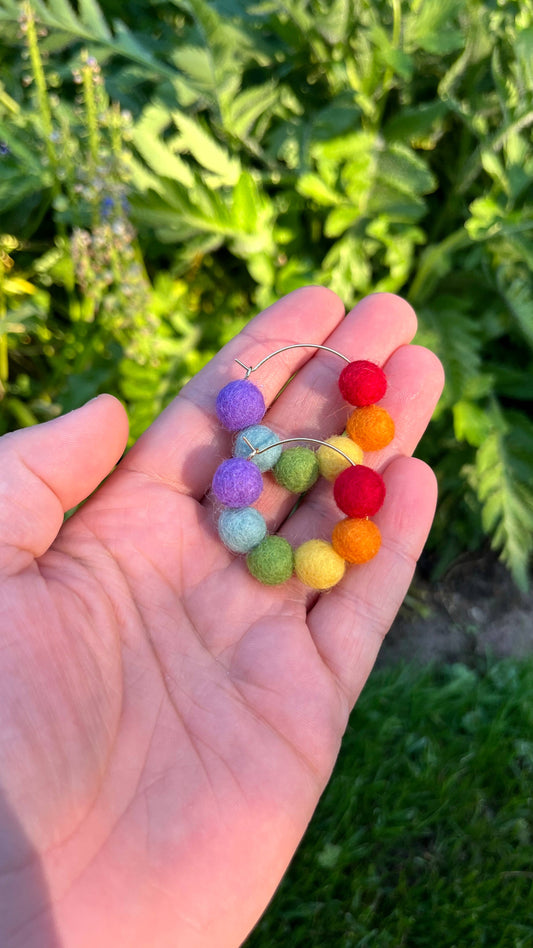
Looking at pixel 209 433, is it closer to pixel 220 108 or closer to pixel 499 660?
pixel 220 108

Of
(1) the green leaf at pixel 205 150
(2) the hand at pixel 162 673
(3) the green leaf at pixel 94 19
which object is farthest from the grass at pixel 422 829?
(3) the green leaf at pixel 94 19

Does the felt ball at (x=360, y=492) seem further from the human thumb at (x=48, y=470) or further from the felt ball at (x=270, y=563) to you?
the human thumb at (x=48, y=470)

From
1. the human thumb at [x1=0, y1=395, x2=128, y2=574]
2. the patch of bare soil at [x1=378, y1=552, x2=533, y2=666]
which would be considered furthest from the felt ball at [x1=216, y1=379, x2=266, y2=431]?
the patch of bare soil at [x1=378, y1=552, x2=533, y2=666]

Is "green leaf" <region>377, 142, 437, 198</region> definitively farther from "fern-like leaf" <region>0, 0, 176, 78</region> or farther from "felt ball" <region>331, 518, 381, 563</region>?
"felt ball" <region>331, 518, 381, 563</region>

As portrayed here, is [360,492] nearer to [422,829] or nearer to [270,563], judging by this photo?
[270,563]

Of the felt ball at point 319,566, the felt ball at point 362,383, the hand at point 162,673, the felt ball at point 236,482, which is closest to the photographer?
the hand at point 162,673

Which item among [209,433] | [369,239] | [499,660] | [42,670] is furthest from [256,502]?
[499,660]

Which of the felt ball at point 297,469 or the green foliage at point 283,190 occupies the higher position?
the green foliage at point 283,190
